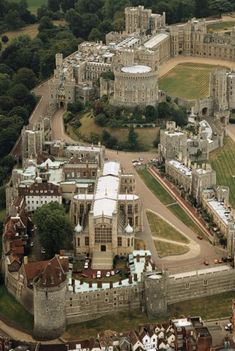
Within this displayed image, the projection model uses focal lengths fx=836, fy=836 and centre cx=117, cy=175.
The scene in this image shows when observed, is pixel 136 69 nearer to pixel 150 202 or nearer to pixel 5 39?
pixel 150 202

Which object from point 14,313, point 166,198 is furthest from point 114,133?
point 14,313

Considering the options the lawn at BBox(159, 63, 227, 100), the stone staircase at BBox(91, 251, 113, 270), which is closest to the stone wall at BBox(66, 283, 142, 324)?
the stone staircase at BBox(91, 251, 113, 270)

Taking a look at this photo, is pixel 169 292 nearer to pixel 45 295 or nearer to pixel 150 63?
pixel 45 295

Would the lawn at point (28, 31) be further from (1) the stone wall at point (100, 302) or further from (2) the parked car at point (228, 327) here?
(2) the parked car at point (228, 327)

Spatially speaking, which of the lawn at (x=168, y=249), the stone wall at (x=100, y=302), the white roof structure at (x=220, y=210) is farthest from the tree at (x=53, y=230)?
the white roof structure at (x=220, y=210)

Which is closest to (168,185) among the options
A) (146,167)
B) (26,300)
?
(146,167)

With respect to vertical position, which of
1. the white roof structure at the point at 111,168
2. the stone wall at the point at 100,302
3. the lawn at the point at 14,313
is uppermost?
the white roof structure at the point at 111,168
